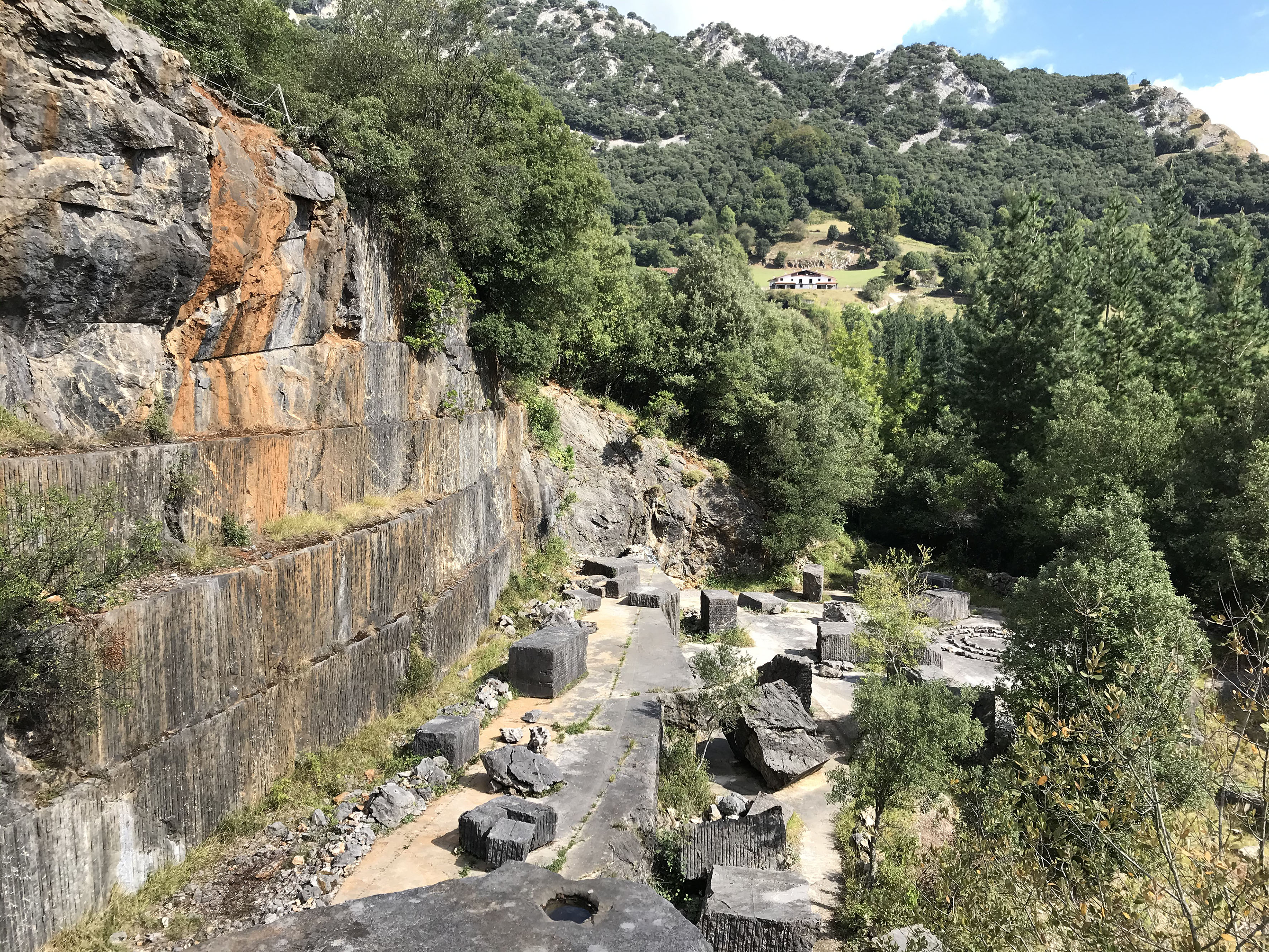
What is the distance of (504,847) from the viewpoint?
891 centimetres

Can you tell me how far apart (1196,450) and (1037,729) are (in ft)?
75.1

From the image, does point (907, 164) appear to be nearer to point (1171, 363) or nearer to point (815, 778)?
point (1171, 363)

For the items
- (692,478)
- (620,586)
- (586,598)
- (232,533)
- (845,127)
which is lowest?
(620,586)

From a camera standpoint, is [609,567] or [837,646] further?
[609,567]

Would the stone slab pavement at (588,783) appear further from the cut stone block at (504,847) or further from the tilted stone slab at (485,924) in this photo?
the tilted stone slab at (485,924)

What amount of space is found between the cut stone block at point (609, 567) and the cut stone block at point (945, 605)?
8.25 m

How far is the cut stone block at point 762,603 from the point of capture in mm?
24891

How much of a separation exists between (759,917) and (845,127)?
144818 millimetres

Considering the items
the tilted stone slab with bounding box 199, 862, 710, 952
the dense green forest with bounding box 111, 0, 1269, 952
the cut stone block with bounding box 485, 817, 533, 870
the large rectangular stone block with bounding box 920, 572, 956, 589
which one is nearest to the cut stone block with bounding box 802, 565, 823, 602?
the dense green forest with bounding box 111, 0, 1269, 952

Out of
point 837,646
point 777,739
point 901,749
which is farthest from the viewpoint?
point 837,646

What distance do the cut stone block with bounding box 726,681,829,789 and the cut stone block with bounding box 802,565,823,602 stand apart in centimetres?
1143

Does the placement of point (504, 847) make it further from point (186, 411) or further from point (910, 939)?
point (186, 411)

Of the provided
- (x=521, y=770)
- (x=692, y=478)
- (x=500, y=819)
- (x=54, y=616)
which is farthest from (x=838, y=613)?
(x=54, y=616)

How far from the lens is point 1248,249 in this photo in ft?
99.0
